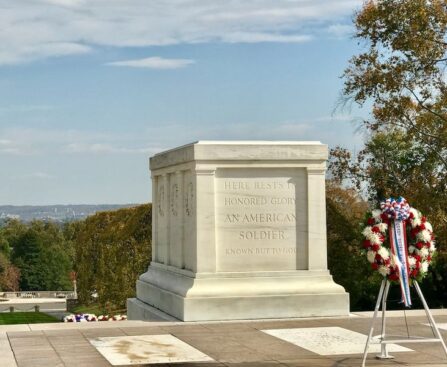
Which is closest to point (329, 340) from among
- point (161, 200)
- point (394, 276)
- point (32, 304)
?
point (394, 276)

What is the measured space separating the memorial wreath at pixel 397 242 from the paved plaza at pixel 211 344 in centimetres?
127

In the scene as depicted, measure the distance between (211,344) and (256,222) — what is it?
3.75 meters

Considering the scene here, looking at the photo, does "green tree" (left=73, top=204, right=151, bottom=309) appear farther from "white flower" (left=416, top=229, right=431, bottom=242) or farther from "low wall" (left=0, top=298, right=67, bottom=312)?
"low wall" (left=0, top=298, right=67, bottom=312)

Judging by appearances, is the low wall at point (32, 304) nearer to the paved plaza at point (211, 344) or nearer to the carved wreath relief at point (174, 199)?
the carved wreath relief at point (174, 199)

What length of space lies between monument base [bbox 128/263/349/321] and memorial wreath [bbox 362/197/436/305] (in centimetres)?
494

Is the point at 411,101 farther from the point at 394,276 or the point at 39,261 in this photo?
the point at 39,261

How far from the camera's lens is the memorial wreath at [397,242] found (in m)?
10.6

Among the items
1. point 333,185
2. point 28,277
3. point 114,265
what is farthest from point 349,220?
point 28,277

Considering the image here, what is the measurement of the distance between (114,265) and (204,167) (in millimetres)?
30223

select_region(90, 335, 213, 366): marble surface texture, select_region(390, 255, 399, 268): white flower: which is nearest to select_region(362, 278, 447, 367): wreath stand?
select_region(390, 255, 399, 268): white flower

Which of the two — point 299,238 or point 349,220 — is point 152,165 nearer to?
point 299,238

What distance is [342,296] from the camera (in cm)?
1591

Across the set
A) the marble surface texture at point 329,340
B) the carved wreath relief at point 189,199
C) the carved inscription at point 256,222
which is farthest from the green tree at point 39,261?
the marble surface texture at point 329,340

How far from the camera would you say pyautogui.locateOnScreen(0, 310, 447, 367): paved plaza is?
11234 mm
